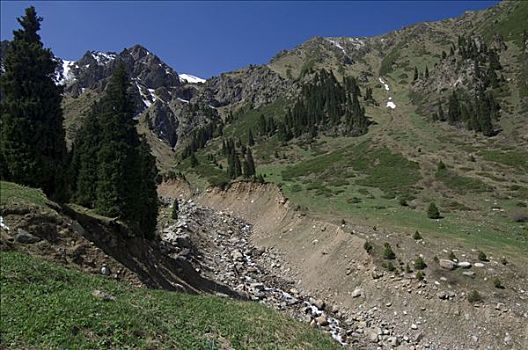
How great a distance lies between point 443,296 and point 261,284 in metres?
14.8

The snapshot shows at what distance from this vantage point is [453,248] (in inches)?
1260

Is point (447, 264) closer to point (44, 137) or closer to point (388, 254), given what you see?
point (388, 254)

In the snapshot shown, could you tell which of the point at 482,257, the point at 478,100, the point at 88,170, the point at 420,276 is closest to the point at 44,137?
the point at 88,170

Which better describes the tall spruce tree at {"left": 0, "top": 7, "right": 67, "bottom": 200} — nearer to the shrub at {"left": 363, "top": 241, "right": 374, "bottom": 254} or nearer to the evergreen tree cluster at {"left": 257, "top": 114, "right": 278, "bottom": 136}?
the shrub at {"left": 363, "top": 241, "right": 374, "bottom": 254}

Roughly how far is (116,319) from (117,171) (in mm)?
20125

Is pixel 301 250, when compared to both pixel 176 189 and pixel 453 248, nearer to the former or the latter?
pixel 453 248

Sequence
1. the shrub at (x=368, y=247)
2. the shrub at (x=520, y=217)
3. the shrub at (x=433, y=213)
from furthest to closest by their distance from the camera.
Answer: the shrub at (x=433, y=213) → the shrub at (x=520, y=217) → the shrub at (x=368, y=247)

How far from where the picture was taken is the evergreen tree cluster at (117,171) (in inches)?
1206

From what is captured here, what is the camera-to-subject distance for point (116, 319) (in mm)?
12844

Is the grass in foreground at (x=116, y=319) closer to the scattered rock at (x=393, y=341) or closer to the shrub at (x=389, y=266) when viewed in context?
the scattered rock at (x=393, y=341)

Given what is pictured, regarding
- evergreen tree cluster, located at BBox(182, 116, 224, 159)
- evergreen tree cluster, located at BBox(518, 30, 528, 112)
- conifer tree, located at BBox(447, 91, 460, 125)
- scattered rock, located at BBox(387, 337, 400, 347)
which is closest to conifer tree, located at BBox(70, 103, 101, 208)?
scattered rock, located at BBox(387, 337, 400, 347)

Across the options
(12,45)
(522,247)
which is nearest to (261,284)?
(522,247)

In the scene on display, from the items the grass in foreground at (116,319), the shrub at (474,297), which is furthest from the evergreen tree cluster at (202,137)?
the grass in foreground at (116,319)

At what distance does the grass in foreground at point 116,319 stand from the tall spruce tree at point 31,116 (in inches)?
428
